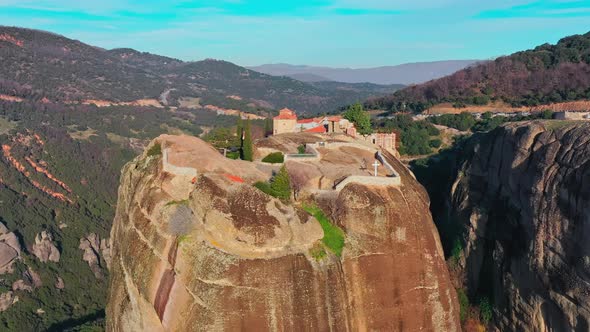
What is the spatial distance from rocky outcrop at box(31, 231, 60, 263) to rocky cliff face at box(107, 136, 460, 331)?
198ft

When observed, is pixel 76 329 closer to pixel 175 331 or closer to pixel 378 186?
pixel 175 331

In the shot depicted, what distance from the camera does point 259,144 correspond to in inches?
1689

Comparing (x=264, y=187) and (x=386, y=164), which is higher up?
(x=386, y=164)

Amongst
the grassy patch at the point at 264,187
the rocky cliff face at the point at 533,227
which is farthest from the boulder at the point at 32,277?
the rocky cliff face at the point at 533,227

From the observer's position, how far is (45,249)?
285 feet

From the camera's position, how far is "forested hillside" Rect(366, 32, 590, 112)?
8431 centimetres

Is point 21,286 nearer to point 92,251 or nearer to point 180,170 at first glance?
point 92,251

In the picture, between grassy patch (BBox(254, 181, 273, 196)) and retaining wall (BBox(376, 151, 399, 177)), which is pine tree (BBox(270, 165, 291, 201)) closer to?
grassy patch (BBox(254, 181, 273, 196))

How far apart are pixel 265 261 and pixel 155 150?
16.1 m

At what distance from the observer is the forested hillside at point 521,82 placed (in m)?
84.3

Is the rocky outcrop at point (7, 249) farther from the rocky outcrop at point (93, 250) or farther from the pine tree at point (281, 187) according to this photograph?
the pine tree at point (281, 187)

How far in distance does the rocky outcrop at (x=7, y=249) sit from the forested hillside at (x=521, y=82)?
70.3 metres

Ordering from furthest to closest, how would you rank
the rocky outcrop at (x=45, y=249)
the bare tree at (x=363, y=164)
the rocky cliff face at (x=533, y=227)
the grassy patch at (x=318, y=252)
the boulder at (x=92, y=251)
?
the boulder at (x=92, y=251)
the rocky outcrop at (x=45, y=249)
the bare tree at (x=363, y=164)
the grassy patch at (x=318, y=252)
the rocky cliff face at (x=533, y=227)

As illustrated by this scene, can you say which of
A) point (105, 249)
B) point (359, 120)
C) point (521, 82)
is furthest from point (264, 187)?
point (521, 82)
